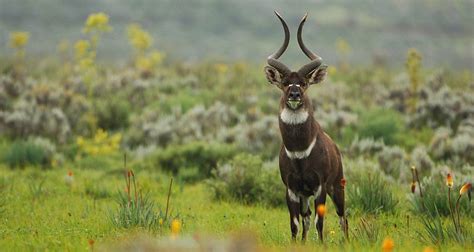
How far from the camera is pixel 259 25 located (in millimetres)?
82500

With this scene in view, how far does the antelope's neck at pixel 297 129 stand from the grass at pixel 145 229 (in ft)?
3.76

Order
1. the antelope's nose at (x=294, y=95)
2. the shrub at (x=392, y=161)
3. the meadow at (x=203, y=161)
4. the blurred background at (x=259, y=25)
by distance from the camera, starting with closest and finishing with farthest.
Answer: the antelope's nose at (x=294, y=95), the meadow at (x=203, y=161), the shrub at (x=392, y=161), the blurred background at (x=259, y=25)

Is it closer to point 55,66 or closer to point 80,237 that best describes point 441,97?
point 80,237

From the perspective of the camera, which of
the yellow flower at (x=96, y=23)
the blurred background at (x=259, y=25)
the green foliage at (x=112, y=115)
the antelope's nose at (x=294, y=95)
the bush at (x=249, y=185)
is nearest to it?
the antelope's nose at (x=294, y=95)

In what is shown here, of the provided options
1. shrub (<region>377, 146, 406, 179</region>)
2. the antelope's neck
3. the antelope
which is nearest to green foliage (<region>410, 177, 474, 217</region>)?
the antelope

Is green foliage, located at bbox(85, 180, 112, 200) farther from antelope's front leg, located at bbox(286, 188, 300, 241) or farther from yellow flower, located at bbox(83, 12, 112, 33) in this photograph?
yellow flower, located at bbox(83, 12, 112, 33)

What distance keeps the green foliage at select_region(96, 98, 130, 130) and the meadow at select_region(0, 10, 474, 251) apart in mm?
42

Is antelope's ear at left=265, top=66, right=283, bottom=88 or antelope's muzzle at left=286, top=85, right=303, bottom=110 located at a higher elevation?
antelope's ear at left=265, top=66, right=283, bottom=88

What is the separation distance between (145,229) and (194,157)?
7191mm

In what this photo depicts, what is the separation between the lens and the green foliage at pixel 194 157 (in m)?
14.8

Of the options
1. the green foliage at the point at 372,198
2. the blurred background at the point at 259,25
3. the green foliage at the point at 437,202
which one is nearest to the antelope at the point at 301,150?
the green foliage at the point at 372,198

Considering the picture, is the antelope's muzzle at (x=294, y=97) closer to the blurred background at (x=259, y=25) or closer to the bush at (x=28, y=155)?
the bush at (x=28, y=155)

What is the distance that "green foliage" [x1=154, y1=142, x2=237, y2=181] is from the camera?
14.8 meters

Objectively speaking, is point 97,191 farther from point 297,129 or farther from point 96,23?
point 96,23
